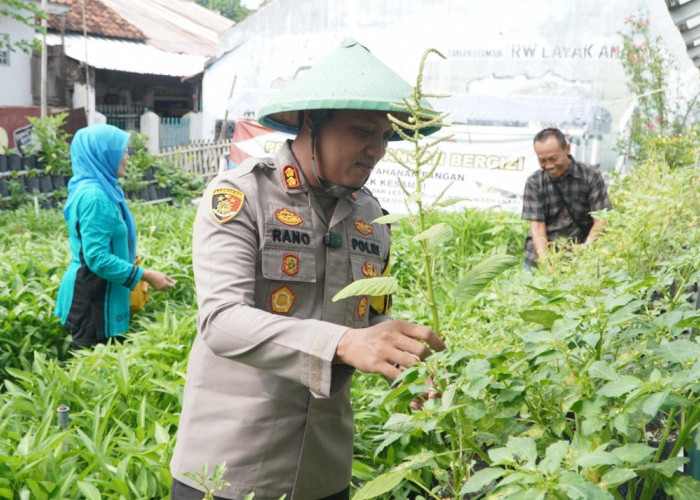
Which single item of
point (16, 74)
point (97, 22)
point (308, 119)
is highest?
point (97, 22)

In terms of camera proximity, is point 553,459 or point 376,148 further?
point 376,148

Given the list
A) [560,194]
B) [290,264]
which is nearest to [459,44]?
[560,194]

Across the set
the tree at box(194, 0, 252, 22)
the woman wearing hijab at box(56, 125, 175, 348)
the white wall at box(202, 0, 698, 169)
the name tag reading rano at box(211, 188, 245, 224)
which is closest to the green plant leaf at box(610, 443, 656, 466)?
the name tag reading rano at box(211, 188, 245, 224)

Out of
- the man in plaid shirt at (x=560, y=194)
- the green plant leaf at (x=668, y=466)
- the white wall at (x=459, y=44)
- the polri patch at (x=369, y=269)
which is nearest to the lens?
the green plant leaf at (x=668, y=466)

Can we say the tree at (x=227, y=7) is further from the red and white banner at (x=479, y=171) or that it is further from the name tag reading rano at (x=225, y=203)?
the name tag reading rano at (x=225, y=203)

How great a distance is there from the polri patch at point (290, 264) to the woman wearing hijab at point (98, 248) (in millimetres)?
2327

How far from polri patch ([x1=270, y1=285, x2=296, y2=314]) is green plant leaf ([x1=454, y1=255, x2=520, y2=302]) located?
1.86ft

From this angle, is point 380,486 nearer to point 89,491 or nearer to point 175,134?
point 89,491

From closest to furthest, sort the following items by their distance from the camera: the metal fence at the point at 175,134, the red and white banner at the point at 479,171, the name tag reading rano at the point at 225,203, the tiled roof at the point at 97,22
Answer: the name tag reading rano at the point at 225,203 < the red and white banner at the point at 479,171 < the tiled roof at the point at 97,22 < the metal fence at the point at 175,134

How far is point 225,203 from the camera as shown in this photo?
1.81m

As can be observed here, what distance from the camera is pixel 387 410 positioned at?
124 inches

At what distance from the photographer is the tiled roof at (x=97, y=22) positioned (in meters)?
17.3

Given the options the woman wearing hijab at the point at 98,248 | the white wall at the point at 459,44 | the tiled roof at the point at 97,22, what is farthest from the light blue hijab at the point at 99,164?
the tiled roof at the point at 97,22

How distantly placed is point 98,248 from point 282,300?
2.33 m
